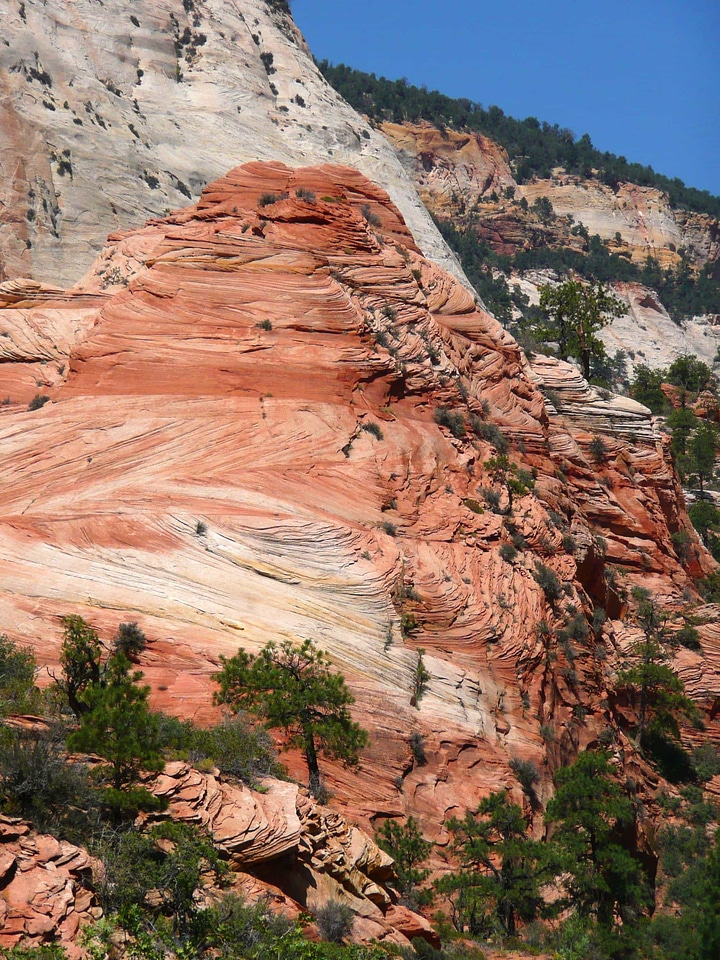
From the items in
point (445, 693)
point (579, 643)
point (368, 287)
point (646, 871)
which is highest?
point (368, 287)

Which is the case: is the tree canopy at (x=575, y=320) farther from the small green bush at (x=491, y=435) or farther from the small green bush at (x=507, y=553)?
the small green bush at (x=507, y=553)

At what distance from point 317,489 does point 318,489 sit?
0.03 meters

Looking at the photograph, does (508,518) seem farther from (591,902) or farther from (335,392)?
(591,902)

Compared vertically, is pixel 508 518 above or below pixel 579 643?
above

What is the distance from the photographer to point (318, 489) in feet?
90.2

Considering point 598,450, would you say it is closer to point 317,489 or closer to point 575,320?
point 575,320

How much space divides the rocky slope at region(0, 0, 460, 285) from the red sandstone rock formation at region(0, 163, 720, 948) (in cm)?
2574

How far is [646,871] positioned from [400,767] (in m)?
10.6

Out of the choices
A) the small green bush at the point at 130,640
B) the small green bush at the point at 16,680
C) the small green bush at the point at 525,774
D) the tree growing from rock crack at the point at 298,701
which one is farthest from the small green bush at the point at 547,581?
the small green bush at the point at 16,680

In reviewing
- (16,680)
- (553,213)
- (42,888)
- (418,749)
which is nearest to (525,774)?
(418,749)

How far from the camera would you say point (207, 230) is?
36.0 meters

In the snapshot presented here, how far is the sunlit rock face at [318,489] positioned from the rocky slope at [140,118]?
83.8 feet

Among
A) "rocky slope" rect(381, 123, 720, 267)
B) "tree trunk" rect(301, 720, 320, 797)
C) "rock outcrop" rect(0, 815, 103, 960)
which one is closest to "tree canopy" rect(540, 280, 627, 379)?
"tree trunk" rect(301, 720, 320, 797)

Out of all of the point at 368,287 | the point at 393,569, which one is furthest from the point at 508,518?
the point at 368,287
